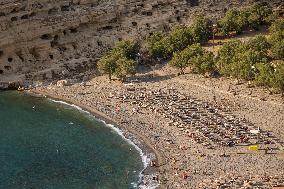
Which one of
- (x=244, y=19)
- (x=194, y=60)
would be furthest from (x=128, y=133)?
(x=244, y=19)

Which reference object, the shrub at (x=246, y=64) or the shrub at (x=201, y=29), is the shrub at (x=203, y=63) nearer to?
the shrub at (x=246, y=64)

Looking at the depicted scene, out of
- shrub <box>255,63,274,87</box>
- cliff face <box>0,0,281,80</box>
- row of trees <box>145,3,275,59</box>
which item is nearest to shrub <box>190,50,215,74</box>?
shrub <box>255,63,274,87</box>

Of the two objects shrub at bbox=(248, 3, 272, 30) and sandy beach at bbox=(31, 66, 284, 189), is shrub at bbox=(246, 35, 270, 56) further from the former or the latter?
shrub at bbox=(248, 3, 272, 30)

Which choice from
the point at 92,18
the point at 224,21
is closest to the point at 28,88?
the point at 92,18

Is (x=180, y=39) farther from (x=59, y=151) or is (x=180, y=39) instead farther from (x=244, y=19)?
(x=59, y=151)

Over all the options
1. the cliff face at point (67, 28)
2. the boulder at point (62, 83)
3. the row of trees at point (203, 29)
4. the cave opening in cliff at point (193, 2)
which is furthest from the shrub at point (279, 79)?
the cave opening in cliff at point (193, 2)

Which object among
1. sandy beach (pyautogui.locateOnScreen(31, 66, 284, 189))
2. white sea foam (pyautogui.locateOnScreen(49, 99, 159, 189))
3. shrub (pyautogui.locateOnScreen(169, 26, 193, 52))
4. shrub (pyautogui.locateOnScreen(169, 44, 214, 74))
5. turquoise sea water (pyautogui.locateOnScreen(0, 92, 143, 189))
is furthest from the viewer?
shrub (pyautogui.locateOnScreen(169, 26, 193, 52))
